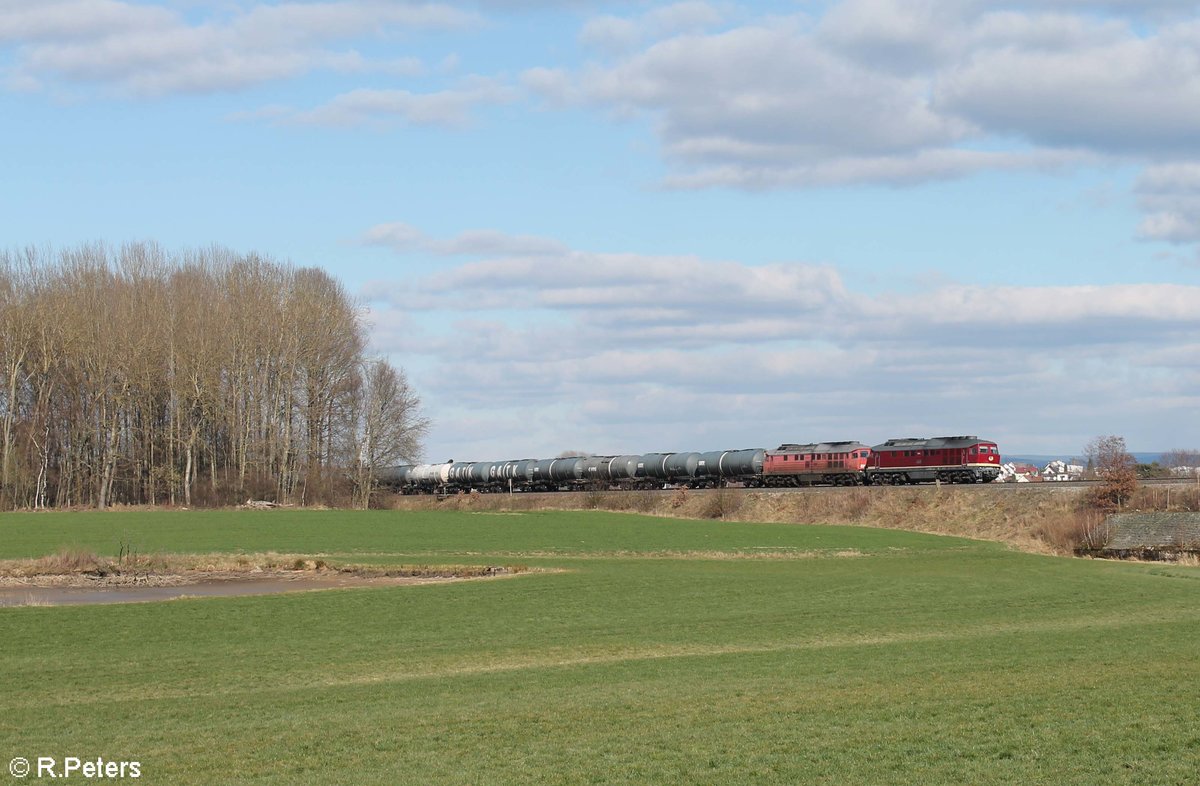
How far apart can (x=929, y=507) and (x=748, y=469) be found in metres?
22.9

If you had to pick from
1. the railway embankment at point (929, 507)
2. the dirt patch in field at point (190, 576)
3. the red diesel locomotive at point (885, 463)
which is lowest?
the dirt patch in field at point (190, 576)

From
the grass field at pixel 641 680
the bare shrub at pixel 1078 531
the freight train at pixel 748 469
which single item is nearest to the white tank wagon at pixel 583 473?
the freight train at pixel 748 469

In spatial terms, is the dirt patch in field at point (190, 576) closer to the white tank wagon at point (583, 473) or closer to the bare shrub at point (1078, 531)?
the bare shrub at point (1078, 531)

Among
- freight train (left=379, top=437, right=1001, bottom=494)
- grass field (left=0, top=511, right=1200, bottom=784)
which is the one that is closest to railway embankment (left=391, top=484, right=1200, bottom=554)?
freight train (left=379, top=437, right=1001, bottom=494)

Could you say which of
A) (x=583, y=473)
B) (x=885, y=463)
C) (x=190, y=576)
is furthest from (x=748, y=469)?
(x=190, y=576)

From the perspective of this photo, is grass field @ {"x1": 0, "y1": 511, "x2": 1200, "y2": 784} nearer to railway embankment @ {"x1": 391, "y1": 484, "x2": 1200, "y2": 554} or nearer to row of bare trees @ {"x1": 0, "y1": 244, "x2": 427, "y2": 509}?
railway embankment @ {"x1": 391, "y1": 484, "x2": 1200, "y2": 554}

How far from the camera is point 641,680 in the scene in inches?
855

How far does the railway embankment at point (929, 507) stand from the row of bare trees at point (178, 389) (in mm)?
18851

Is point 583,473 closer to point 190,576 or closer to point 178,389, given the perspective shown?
point 178,389

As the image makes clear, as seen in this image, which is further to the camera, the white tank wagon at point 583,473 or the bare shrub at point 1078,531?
the white tank wagon at point 583,473

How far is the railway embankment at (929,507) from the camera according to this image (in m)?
66.4

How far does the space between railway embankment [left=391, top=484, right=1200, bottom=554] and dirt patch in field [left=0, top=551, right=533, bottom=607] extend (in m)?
32.2

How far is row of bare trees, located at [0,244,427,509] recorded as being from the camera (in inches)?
3669

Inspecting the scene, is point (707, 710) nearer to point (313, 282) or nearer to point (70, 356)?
point (70, 356)
